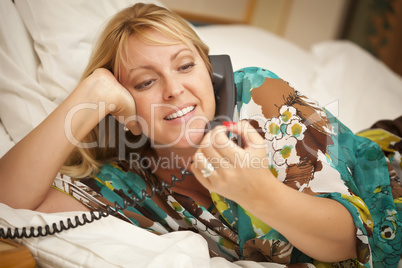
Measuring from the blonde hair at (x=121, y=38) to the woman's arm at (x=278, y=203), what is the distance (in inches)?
15.6

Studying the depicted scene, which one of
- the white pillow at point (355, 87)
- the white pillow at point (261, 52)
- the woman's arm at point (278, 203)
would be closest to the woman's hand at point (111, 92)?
the woman's arm at point (278, 203)

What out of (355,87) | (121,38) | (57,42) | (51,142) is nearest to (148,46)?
(121,38)

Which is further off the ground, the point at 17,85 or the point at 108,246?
the point at 17,85

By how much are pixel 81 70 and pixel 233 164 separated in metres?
0.81

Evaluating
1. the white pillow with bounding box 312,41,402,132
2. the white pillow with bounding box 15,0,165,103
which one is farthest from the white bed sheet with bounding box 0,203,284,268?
the white pillow with bounding box 312,41,402,132

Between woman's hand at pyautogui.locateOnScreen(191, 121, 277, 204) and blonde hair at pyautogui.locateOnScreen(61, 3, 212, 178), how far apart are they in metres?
0.38

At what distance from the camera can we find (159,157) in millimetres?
1144

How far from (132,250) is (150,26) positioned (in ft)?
1.90

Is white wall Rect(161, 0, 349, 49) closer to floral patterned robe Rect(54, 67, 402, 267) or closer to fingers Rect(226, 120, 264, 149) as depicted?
floral patterned robe Rect(54, 67, 402, 267)

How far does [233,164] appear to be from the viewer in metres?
0.67

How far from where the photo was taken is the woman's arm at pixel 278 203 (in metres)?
0.67

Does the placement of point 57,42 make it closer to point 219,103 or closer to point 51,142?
point 51,142

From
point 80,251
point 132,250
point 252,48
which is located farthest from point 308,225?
point 252,48

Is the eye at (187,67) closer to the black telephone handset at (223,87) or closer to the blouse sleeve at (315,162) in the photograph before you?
the black telephone handset at (223,87)
